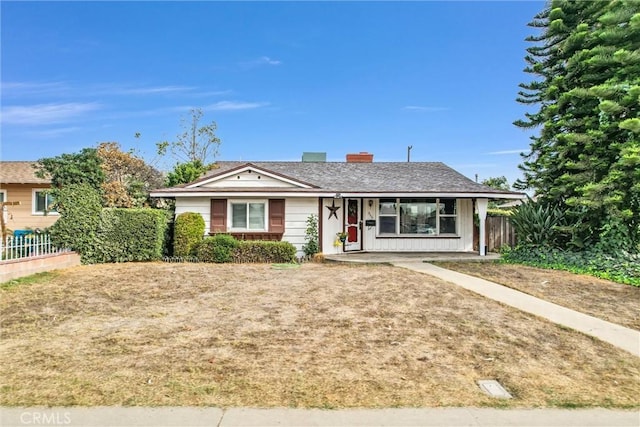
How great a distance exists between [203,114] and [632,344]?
1085 inches

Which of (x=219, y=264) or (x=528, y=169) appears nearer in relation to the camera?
(x=219, y=264)

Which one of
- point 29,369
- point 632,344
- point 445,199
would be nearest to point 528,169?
point 445,199

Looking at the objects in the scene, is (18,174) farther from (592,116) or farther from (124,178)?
(592,116)

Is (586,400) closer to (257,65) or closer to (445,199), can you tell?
(445,199)

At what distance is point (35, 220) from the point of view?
66.2 feet

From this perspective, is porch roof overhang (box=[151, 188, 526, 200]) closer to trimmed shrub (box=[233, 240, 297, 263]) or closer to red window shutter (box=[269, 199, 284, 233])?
red window shutter (box=[269, 199, 284, 233])

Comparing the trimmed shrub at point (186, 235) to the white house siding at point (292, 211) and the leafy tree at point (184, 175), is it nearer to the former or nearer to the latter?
the white house siding at point (292, 211)

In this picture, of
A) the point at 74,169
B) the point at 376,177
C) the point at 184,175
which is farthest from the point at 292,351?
the point at 184,175

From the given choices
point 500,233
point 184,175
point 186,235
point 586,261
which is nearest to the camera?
point 586,261

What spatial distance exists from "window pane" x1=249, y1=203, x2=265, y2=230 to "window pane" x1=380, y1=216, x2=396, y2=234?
519 cm

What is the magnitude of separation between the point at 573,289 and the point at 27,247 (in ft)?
48.1

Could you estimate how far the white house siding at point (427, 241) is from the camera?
15805 millimetres

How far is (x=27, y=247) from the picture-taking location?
10586 millimetres

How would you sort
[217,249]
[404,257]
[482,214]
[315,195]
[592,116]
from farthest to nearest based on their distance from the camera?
[482,214] < [315,195] < [404,257] < [217,249] < [592,116]
